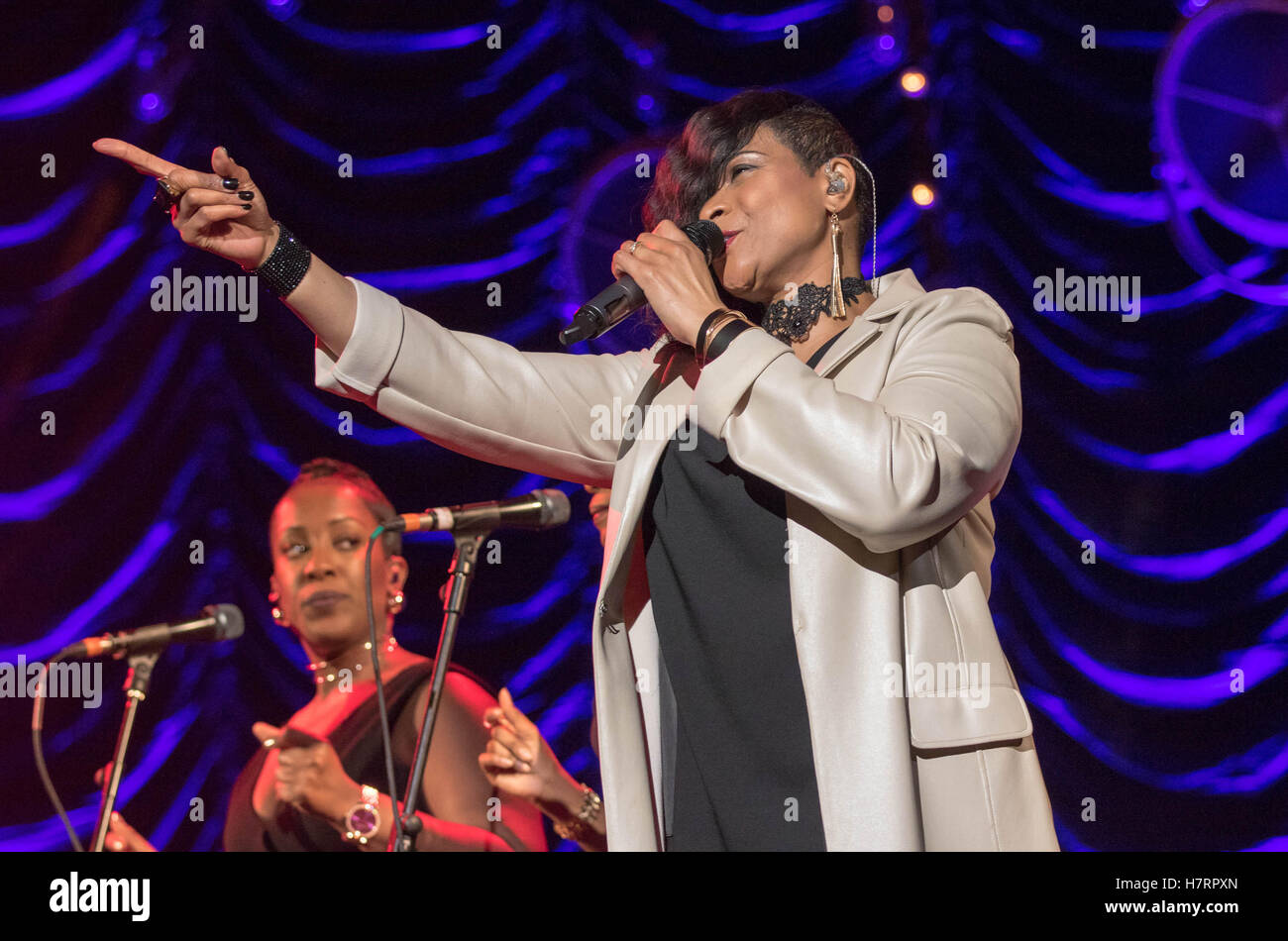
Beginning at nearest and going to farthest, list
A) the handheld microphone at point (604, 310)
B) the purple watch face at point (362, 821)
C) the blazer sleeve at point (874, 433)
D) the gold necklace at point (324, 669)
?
the blazer sleeve at point (874, 433) → the handheld microphone at point (604, 310) → the purple watch face at point (362, 821) → the gold necklace at point (324, 669)

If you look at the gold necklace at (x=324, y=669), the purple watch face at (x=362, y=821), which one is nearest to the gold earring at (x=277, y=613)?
the gold necklace at (x=324, y=669)

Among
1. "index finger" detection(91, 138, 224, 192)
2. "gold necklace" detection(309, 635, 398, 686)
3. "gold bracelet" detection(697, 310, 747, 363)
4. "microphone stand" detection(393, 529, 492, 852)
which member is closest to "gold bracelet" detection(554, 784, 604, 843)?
"gold necklace" detection(309, 635, 398, 686)

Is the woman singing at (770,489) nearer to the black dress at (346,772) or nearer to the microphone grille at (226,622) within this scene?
the microphone grille at (226,622)

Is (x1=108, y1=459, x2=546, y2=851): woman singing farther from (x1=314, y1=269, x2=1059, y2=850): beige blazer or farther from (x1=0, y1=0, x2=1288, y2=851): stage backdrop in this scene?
(x1=314, y1=269, x2=1059, y2=850): beige blazer

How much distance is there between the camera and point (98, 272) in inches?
130

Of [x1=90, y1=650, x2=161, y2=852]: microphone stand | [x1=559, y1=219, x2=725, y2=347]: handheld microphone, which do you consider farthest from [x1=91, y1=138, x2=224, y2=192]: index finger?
[x1=90, y1=650, x2=161, y2=852]: microphone stand

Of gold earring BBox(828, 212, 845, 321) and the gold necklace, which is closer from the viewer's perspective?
gold earring BBox(828, 212, 845, 321)

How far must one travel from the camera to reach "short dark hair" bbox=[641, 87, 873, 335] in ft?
6.03

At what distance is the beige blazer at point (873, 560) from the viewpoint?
1332 mm

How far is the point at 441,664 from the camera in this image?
5.35 feet

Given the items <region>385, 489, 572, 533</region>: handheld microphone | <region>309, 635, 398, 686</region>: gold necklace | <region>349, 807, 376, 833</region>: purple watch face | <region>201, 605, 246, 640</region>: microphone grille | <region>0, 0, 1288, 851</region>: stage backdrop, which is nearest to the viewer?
<region>385, 489, 572, 533</region>: handheld microphone

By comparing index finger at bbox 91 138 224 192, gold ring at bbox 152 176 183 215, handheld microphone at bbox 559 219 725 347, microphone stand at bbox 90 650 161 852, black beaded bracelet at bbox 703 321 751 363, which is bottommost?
microphone stand at bbox 90 650 161 852

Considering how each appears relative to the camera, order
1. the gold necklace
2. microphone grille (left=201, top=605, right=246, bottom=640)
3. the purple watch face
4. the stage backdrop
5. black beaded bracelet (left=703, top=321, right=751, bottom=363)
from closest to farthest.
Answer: black beaded bracelet (left=703, top=321, right=751, bottom=363) → microphone grille (left=201, top=605, right=246, bottom=640) → the purple watch face → the gold necklace → the stage backdrop

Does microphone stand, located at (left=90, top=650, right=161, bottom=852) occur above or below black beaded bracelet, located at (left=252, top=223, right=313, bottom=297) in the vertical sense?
below
